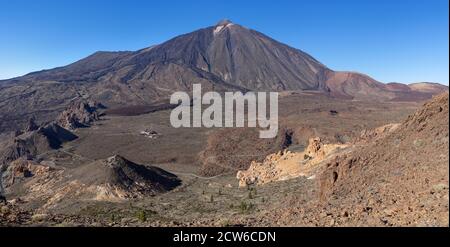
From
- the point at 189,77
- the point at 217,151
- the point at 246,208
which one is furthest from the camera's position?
the point at 189,77

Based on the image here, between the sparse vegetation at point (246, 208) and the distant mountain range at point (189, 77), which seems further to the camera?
the distant mountain range at point (189, 77)

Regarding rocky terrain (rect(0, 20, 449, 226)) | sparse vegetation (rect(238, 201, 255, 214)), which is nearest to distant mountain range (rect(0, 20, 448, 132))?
rocky terrain (rect(0, 20, 449, 226))

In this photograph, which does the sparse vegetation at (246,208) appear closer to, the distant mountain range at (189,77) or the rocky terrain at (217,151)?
the rocky terrain at (217,151)

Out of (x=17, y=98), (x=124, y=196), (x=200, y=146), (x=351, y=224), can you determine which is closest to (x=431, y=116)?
(x=351, y=224)

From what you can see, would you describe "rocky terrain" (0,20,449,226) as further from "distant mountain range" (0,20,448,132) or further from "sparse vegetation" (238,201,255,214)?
"distant mountain range" (0,20,448,132)

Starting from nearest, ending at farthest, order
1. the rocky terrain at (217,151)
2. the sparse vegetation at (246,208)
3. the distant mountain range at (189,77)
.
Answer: the rocky terrain at (217,151) → the sparse vegetation at (246,208) → the distant mountain range at (189,77)

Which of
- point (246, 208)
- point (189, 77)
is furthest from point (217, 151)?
point (189, 77)

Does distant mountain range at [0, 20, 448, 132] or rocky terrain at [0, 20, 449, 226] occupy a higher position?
distant mountain range at [0, 20, 448, 132]

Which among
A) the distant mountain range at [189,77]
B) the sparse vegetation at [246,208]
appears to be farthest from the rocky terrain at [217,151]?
the distant mountain range at [189,77]

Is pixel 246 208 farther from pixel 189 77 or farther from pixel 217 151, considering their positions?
pixel 189 77
